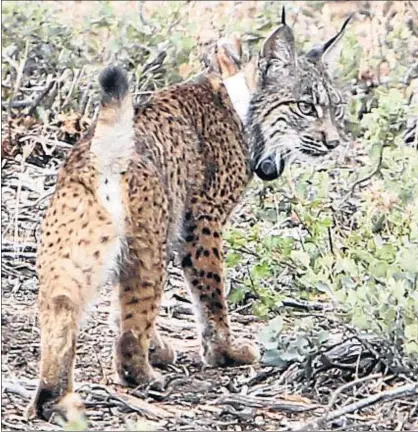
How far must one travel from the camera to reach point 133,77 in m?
4.80

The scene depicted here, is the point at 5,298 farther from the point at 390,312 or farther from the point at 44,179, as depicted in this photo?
the point at 390,312

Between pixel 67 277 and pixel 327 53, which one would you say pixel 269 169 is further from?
pixel 67 277

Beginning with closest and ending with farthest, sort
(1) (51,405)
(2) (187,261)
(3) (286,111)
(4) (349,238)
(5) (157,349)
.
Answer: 1. (1) (51,405)
2. (5) (157,349)
3. (2) (187,261)
4. (3) (286,111)
5. (4) (349,238)

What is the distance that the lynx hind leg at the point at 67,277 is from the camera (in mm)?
3121

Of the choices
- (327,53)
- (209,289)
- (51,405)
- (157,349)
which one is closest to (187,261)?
(209,289)

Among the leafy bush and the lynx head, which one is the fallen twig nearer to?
the leafy bush

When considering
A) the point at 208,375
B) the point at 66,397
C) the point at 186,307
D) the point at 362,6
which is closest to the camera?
the point at 66,397

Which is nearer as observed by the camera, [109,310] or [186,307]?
A: [109,310]

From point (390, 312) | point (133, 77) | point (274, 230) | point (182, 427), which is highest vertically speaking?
point (133, 77)

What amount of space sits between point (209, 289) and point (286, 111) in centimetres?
54

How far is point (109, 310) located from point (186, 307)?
1.10ft

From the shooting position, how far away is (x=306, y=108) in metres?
3.82

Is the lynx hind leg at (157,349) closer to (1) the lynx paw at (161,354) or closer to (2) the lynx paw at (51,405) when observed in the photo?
(1) the lynx paw at (161,354)

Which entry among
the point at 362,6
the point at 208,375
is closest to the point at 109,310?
the point at 208,375
